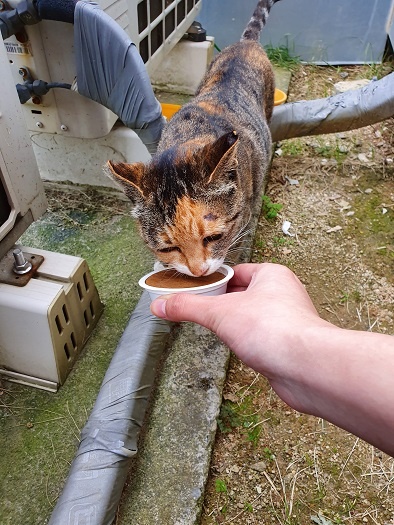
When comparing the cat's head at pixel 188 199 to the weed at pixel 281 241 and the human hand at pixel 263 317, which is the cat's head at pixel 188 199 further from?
the weed at pixel 281 241

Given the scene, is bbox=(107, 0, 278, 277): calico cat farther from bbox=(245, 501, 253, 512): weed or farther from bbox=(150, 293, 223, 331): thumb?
bbox=(245, 501, 253, 512): weed

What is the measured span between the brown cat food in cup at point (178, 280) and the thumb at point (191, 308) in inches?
8.6

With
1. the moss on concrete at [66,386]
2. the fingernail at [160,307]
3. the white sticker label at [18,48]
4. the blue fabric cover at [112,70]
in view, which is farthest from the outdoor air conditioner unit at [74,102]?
the fingernail at [160,307]

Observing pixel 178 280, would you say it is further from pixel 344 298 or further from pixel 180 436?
pixel 344 298

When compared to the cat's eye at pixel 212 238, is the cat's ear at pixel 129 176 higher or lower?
higher

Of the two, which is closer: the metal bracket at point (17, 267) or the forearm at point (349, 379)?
the forearm at point (349, 379)

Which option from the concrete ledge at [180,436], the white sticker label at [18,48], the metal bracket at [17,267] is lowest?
the concrete ledge at [180,436]

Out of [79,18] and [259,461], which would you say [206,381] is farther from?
[79,18]

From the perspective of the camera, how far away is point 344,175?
3500mm

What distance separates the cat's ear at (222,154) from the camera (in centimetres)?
159

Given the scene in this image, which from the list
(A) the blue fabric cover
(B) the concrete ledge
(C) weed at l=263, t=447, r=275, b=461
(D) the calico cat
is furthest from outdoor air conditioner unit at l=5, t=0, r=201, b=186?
(C) weed at l=263, t=447, r=275, b=461

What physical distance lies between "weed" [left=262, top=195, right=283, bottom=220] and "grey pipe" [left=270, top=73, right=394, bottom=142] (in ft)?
2.14

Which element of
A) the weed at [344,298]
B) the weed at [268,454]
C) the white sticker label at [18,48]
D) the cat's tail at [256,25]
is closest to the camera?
the weed at [268,454]

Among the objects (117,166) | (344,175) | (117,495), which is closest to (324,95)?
(344,175)
